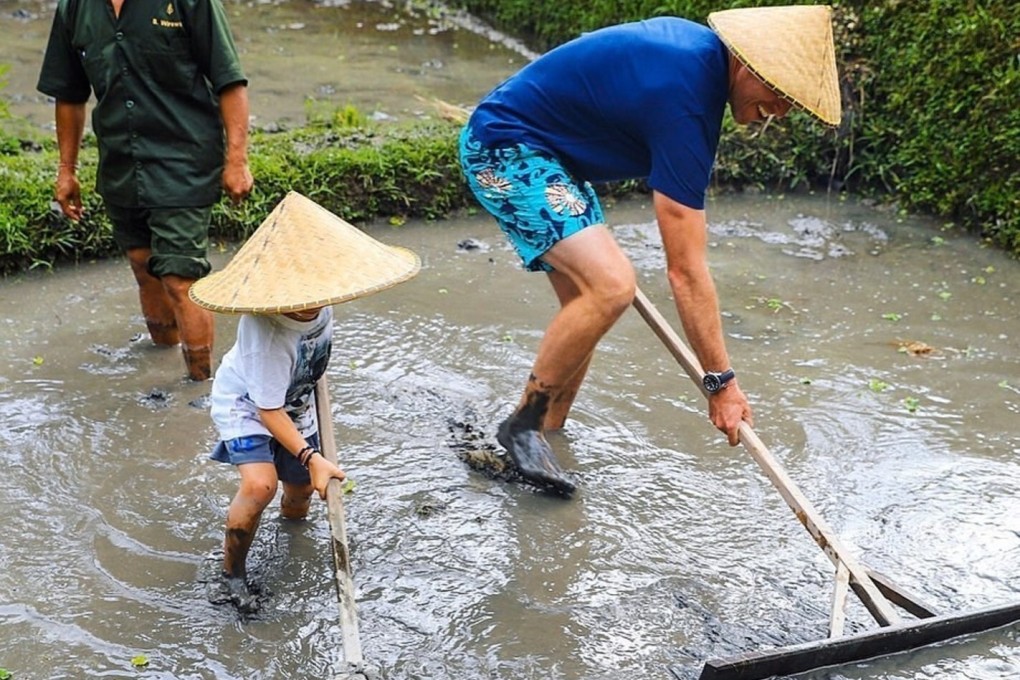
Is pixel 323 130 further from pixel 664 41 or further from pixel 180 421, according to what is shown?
pixel 664 41

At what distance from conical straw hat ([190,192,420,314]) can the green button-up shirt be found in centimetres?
146

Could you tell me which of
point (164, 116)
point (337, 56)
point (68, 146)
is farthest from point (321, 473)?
point (337, 56)

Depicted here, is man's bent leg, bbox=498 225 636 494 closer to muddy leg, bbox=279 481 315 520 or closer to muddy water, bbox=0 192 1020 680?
muddy water, bbox=0 192 1020 680

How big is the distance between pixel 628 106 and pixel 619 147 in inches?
11.2

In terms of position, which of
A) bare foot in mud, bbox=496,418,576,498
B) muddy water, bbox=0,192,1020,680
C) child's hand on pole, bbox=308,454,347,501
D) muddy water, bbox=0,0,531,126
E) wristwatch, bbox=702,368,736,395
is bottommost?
muddy water, bbox=0,0,531,126

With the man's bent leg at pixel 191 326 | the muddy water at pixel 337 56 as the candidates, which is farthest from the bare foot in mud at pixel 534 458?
the muddy water at pixel 337 56

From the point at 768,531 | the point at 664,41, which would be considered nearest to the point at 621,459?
the point at 768,531

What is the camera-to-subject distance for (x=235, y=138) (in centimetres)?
451

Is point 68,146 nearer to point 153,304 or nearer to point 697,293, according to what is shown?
point 153,304

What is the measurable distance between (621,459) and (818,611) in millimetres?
1012

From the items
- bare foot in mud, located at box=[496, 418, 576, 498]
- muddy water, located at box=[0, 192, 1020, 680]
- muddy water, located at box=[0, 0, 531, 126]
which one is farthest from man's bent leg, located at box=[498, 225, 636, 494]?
muddy water, located at box=[0, 0, 531, 126]

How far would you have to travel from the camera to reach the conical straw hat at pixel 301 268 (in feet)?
9.77

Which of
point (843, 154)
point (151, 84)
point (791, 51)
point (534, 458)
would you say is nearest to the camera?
point (791, 51)

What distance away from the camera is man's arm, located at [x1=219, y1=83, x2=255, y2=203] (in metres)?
4.45
